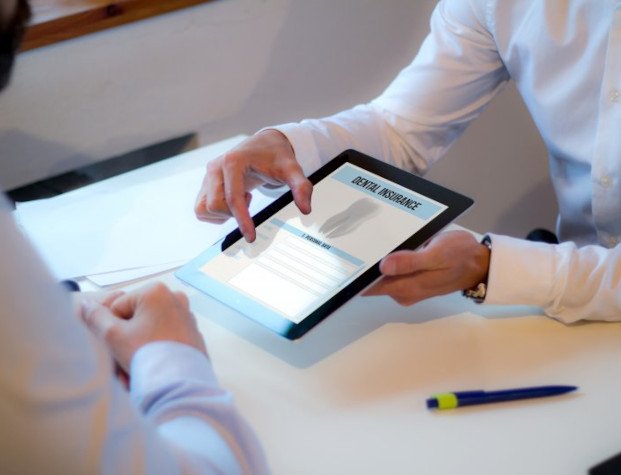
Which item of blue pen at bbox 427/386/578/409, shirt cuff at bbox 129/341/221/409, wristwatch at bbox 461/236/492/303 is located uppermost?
shirt cuff at bbox 129/341/221/409

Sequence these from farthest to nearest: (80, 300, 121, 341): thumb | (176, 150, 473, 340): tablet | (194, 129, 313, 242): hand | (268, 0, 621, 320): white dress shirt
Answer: (268, 0, 621, 320): white dress shirt, (194, 129, 313, 242): hand, (176, 150, 473, 340): tablet, (80, 300, 121, 341): thumb

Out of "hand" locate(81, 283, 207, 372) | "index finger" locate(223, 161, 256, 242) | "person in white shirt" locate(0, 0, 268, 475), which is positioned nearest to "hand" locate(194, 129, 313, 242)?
"index finger" locate(223, 161, 256, 242)

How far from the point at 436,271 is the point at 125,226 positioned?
16.4 inches

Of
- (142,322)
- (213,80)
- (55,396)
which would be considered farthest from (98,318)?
(213,80)

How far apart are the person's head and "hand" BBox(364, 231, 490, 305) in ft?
1.53

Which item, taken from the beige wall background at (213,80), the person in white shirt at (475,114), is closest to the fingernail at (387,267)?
the person in white shirt at (475,114)

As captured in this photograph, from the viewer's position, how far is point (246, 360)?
0.89 meters

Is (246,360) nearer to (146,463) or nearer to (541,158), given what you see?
(146,463)

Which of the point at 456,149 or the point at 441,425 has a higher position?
the point at 441,425

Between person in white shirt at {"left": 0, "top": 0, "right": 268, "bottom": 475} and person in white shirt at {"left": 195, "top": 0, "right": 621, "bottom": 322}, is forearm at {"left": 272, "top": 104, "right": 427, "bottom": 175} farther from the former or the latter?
person in white shirt at {"left": 0, "top": 0, "right": 268, "bottom": 475}

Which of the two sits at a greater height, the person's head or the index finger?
the person's head

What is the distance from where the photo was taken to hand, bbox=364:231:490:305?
35.6 inches

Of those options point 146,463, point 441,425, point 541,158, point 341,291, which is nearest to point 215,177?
point 341,291

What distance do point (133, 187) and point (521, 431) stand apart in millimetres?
651
